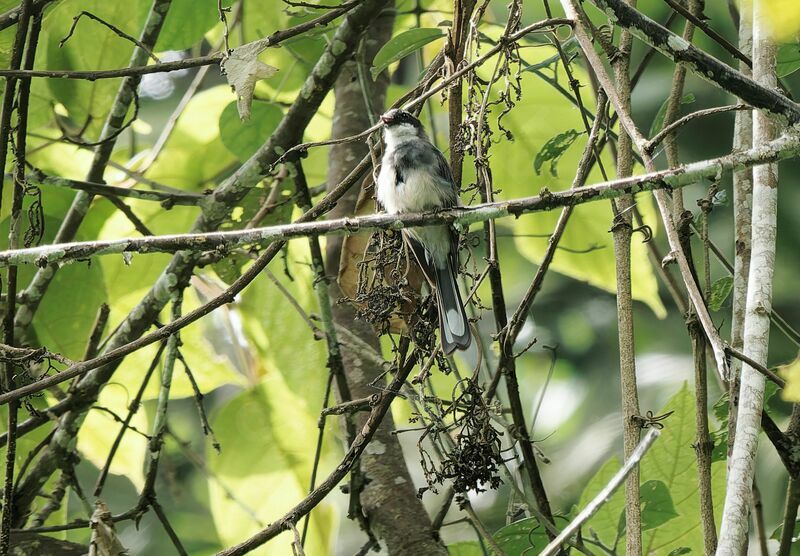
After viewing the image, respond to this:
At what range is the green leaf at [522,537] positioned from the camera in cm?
239

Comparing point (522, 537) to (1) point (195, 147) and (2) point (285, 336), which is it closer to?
(2) point (285, 336)

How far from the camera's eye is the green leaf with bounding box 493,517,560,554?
7.84 ft

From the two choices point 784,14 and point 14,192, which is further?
point 14,192

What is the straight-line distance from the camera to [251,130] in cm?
330

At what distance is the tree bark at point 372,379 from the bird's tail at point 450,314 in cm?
31

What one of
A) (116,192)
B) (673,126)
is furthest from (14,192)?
(673,126)

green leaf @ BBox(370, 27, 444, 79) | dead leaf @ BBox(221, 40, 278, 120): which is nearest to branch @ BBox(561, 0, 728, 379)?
green leaf @ BBox(370, 27, 444, 79)

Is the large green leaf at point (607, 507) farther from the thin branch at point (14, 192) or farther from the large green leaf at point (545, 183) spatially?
the thin branch at point (14, 192)

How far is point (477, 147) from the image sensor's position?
2088 mm

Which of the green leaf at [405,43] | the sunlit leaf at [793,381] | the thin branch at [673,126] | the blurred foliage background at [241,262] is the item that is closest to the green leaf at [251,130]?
the blurred foliage background at [241,262]

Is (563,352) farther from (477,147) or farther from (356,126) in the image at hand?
(477,147)

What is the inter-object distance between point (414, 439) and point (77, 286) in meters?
4.30

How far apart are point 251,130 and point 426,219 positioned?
1599 millimetres

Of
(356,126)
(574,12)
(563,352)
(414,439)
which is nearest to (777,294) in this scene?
(563,352)
